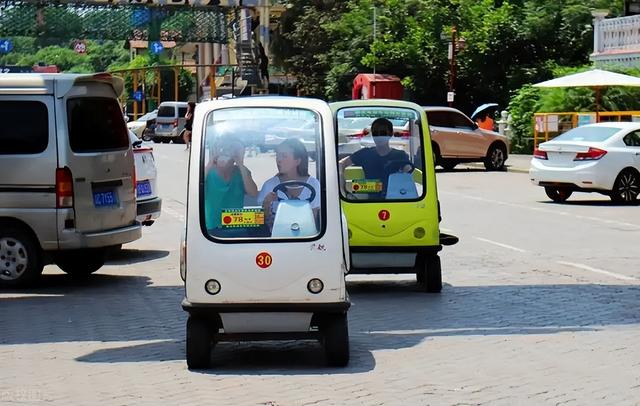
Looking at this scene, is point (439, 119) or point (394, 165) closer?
point (394, 165)

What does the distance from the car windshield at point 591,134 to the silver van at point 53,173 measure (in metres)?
13.3

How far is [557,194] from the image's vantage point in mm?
26219

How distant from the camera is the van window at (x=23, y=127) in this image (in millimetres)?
13586

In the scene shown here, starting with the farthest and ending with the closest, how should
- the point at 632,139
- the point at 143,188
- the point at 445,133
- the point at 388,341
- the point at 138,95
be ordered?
1. the point at 138,95
2. the point at 445,133
3. the point at 632,139
4. the point at 143,188
5. the point at 388,341

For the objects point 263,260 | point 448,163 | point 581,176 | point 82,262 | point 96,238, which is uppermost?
point 263,260

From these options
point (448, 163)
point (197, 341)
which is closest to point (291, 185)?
point (197, 341)

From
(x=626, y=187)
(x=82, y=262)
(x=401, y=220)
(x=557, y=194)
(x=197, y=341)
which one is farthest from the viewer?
(x=557, y=194)

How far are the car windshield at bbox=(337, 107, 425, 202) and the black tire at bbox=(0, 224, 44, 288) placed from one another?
319 centimetres

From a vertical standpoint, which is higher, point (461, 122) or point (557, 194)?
point (461, 122)

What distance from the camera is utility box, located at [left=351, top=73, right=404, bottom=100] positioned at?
54125mm

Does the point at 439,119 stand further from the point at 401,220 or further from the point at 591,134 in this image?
the point at 401,220

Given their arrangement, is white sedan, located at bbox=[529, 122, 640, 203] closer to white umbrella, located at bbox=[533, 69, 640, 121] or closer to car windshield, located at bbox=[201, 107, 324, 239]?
white umbrella, located at bbox=[533, 69, 640, 121]

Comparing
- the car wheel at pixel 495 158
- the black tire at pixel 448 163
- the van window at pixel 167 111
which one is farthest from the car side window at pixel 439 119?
the van window at pixel 167 111

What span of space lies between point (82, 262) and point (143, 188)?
231 cm
